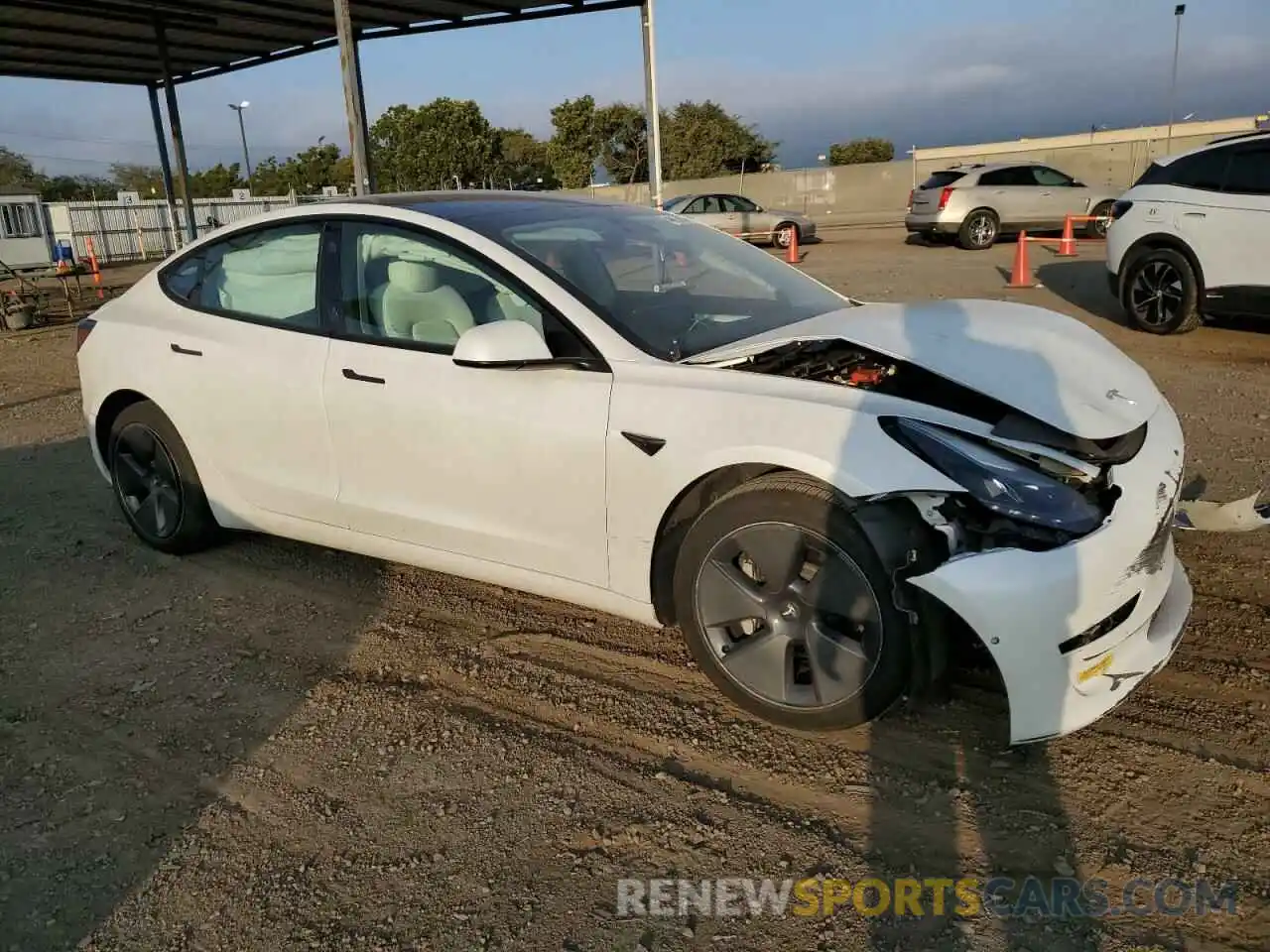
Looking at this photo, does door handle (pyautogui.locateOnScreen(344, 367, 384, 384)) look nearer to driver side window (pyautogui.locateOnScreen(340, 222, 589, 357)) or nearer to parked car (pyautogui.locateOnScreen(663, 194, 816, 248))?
driver side window (pyautogui.locateOnScreen(340, 222, 589, 357))

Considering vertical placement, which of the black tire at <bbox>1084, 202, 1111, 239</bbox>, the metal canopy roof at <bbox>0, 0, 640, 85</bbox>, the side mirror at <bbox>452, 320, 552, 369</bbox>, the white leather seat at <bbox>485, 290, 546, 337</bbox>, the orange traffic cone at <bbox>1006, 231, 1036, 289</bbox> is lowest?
the orange traffic cone at <bbox>1006, 231, 1036, 289</bbox>

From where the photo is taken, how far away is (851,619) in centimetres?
276

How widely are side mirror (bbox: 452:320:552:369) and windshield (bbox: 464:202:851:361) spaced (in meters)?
0.29

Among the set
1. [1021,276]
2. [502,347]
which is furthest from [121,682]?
[1021,276]

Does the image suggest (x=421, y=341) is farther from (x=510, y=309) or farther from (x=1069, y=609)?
(x=1069, y=609)

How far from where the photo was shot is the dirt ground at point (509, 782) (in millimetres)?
2326

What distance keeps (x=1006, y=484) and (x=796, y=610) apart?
2.25 ft

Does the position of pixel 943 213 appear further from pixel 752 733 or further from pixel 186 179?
pixel 752 733

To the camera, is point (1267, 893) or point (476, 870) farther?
point (476, 870)

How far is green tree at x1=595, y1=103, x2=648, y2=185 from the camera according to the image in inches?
2162

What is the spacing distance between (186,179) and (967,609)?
67.2 ft

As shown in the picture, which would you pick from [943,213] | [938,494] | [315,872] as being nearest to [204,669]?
[315,872]

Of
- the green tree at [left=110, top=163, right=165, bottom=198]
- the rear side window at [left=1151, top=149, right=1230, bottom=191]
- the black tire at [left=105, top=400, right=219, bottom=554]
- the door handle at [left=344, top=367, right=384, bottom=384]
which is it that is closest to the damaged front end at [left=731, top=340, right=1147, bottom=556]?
the door handle at [left=344, top=367, right=384, bottom=384]

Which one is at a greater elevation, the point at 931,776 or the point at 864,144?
the point at 864,144
